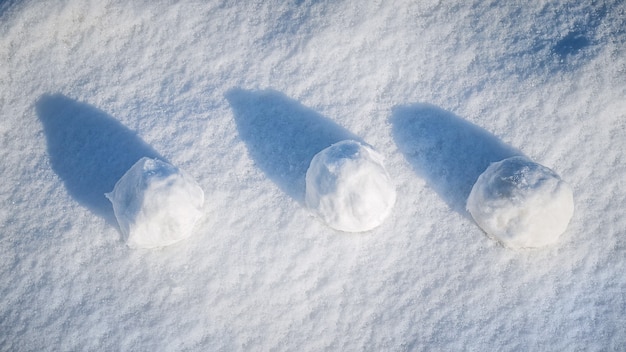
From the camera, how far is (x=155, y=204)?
2.41m

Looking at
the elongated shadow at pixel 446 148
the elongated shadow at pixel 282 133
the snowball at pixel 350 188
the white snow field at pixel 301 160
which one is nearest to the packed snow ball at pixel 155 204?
the white snow field at pixel 301 160

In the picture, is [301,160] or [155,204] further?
[301,160]

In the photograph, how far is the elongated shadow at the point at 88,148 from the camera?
2.83 metres

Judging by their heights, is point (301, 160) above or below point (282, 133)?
below

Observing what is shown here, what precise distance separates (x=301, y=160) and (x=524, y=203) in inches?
57.7

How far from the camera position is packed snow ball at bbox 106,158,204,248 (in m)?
2.42

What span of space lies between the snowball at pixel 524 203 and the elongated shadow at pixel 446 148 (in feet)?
0.91

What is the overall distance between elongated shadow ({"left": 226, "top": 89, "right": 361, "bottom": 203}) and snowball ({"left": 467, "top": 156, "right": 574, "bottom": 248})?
990 millimetres

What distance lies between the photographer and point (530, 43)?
3.07m

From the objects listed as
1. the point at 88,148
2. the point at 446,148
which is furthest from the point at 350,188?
the point at 88,148

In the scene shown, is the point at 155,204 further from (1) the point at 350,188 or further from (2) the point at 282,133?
(1) the point at 350,188

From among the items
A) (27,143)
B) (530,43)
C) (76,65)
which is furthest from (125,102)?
(530,43)

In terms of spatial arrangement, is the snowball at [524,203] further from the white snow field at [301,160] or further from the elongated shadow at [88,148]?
the elongated shadow at [88,148]

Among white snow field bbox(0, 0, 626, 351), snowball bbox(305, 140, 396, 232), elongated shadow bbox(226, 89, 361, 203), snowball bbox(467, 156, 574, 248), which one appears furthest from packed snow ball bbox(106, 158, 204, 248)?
snowball bbox(467, 156, 574, 248)
